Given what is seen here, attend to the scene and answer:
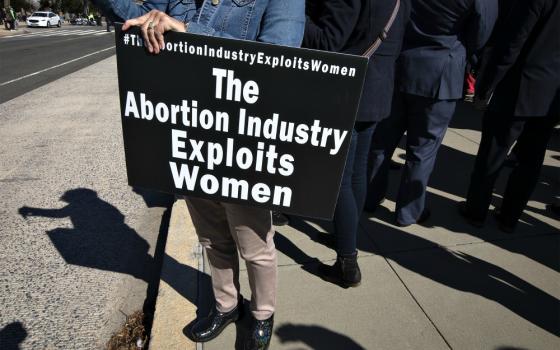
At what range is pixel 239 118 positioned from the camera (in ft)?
4.68

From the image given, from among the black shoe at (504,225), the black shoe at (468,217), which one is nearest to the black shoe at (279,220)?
the black shoe at (468,217)

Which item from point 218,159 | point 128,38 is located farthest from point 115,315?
point 128,38

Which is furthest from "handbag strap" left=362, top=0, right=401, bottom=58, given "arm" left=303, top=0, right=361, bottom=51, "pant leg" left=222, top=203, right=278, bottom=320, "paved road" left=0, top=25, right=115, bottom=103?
"paved road" left=0, top=25, right=115, bottom=103

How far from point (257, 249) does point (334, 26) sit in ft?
3.42

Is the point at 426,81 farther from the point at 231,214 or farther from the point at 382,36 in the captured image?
the point at 231,214

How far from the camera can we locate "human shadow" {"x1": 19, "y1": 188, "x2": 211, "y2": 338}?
2.35m

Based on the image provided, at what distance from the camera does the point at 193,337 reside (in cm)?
192

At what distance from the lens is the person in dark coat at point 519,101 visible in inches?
92.2

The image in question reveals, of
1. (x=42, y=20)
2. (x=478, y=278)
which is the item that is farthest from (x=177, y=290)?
(x=42, y=20)

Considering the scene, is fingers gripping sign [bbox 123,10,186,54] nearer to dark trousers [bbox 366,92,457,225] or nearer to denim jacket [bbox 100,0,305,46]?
denim jacket [bbox 100,0,305,46]

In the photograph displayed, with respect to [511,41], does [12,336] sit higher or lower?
lower

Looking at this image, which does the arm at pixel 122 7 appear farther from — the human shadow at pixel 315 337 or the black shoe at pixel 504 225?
the black shoe at pixel 504 225

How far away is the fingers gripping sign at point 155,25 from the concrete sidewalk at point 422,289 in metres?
1.43

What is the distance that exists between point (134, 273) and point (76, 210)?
1.11m
